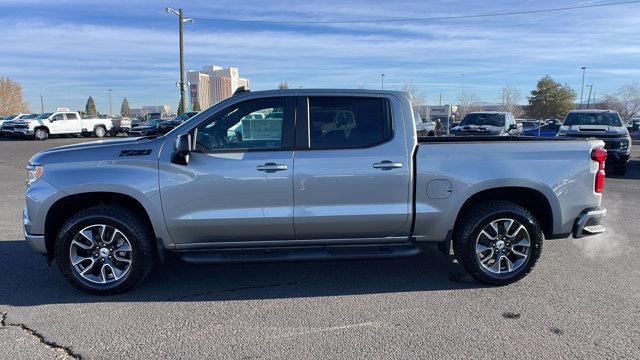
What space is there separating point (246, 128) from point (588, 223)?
3.49 metres

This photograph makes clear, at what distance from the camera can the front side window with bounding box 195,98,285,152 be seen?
14.6 ft

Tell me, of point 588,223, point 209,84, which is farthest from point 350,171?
point 209,84

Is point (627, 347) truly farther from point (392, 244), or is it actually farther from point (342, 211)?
point (342, 211)

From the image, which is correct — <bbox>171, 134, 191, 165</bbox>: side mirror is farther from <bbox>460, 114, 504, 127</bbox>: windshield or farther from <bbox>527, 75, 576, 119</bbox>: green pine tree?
<bbox>527, 75, 576, 119</bbox>: green pine tree

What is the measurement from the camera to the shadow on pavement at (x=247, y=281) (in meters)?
4.49

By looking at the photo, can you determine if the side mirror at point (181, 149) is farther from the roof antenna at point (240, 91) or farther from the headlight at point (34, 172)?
the headlight at point (34, 172)

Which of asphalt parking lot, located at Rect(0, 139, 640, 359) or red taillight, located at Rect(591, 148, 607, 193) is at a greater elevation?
red taillight, located at Rect(591, 148, 607, 193)

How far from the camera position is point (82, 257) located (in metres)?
4.46

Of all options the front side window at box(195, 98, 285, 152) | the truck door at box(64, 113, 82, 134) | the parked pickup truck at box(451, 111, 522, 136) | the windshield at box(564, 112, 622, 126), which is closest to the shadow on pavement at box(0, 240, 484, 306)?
the front side window at box(195, 98, 285, 152)

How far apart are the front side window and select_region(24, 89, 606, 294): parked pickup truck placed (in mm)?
11

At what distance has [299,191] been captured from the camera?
4.38 metres

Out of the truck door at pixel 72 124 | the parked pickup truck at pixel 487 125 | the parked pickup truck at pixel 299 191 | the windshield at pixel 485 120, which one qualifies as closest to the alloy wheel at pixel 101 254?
→ the parked pickup truck at pixel 299 191

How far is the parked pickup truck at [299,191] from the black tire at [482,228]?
12 millimetres

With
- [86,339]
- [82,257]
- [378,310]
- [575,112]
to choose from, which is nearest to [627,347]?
[378,310]
